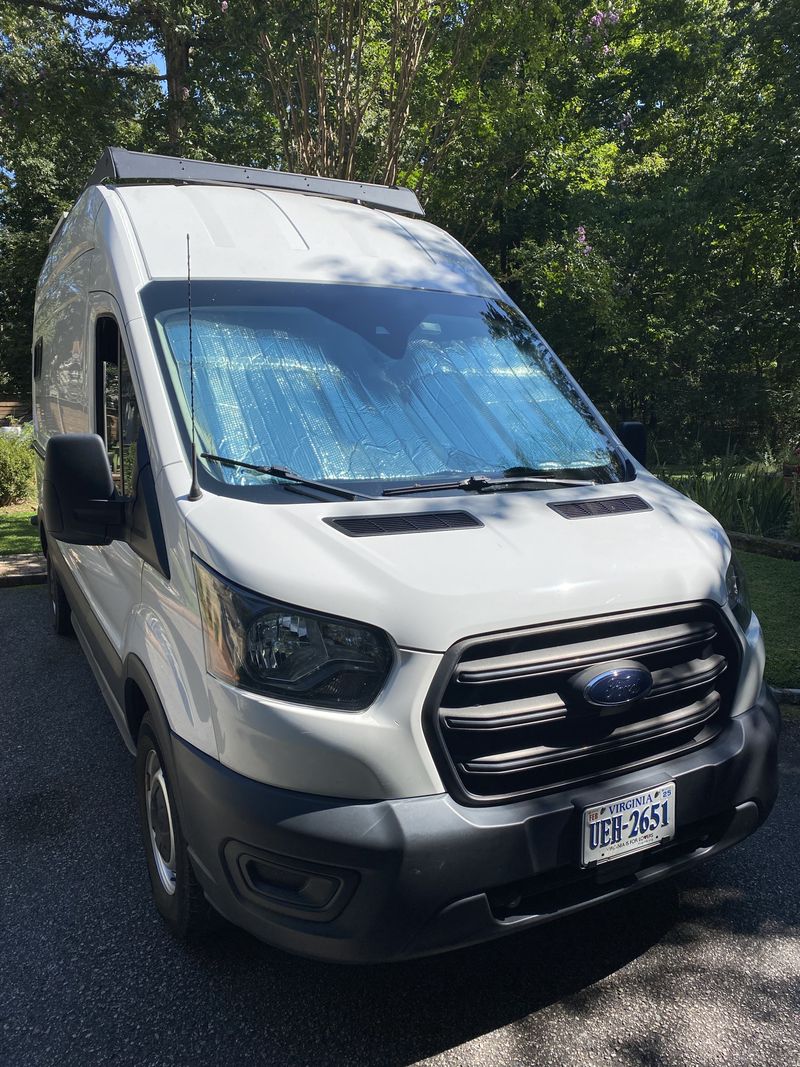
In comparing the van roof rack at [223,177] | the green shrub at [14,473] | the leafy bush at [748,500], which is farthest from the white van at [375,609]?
the green shrub at [14,473]

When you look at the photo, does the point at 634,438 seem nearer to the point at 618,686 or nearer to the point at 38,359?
the point at 618,686

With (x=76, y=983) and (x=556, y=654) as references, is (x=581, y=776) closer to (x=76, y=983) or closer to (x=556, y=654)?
(x=556, y=654)

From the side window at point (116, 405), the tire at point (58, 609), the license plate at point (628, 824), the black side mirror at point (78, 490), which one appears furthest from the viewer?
the tire at point (58, 609)

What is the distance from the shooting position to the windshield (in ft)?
9.69

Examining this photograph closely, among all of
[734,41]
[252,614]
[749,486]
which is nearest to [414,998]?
[252,614]

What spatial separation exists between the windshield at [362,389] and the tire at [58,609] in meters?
3.76

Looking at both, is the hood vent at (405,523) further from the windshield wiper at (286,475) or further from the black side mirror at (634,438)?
the black side mirror at (634,438)

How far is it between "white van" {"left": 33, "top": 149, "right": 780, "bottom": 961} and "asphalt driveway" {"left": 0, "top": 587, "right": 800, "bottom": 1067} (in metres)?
0.28

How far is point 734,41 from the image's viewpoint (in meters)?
13.7

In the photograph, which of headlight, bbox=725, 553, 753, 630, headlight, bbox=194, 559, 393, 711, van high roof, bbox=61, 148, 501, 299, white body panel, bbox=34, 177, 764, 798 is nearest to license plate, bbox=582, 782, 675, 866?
white body panel, bbox=34, 177, 764, 798

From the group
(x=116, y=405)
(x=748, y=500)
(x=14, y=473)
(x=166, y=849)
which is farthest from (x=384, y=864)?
(x=14, y=473)

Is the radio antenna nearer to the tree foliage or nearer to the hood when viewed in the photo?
the hood

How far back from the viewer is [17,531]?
11.4 metres

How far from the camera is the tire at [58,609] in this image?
637 cm
